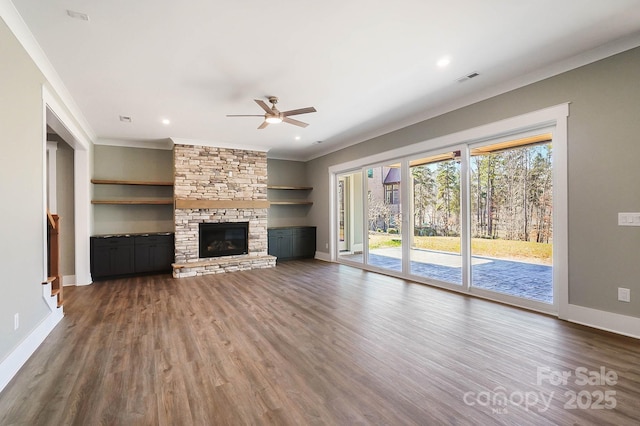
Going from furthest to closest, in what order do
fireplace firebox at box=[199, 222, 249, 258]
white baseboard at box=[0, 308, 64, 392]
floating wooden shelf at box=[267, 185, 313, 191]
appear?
floating wooden shelf at box=[267, 185, 313, 191] → fireplace firebox at box=[199, 222, 249, 258] → white baseboard at box=[0, 308, 64, 392]

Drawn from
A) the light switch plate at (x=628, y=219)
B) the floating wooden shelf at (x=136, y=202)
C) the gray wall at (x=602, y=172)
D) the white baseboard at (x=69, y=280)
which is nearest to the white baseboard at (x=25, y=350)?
the white baseboard at (x=69, y=280)

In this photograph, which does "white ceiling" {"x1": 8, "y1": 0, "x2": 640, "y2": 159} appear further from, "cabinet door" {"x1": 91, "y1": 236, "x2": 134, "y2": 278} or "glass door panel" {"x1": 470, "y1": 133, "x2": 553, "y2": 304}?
"cabinet door" {"x1": 91, "y1": 236, "x2": 134, "y2": 278}

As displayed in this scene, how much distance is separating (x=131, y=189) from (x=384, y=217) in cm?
554

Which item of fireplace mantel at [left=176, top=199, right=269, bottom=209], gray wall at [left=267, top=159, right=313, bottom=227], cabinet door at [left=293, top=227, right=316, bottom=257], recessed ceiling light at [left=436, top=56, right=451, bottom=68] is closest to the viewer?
recessed ceiling light at [left=436, top=56, right=451, bottom=68]

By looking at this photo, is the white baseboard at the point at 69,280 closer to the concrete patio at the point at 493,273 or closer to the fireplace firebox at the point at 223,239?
the fireplace firebox at the point at 223,239

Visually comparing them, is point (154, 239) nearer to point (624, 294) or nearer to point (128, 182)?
point (128, 182)

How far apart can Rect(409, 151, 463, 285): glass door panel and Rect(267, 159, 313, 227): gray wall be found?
3836 millimetres

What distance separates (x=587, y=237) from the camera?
127 inches

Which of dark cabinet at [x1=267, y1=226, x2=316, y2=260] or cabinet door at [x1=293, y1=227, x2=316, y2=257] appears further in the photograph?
cabinet door at [x1=293, y1=227, x2=316, y2=257]

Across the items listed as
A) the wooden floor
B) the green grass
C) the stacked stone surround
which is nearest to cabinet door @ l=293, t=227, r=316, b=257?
the stacked stone surround

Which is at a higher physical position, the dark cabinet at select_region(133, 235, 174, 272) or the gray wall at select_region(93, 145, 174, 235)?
the gray wall at select_region(93, 145, 174, 235)

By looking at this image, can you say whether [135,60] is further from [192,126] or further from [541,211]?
[541,211]

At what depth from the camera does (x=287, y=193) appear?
8.56m

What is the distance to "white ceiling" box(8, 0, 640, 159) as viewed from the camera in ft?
7.96
